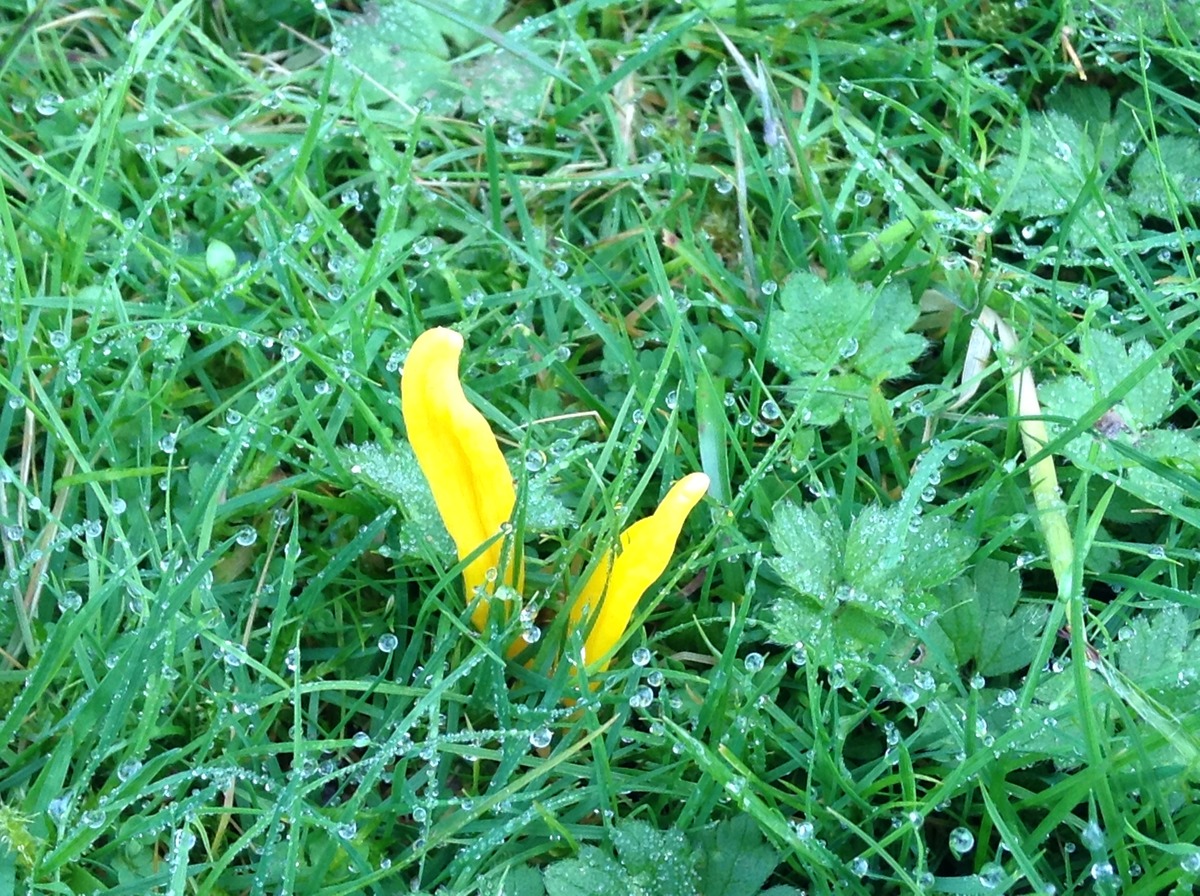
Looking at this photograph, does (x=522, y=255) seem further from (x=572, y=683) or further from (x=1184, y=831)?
(x=1184, y=831)

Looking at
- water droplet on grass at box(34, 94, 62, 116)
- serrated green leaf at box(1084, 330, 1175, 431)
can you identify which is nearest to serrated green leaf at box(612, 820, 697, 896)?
serrated green leaf at box(1084, 330, 1175, 431)

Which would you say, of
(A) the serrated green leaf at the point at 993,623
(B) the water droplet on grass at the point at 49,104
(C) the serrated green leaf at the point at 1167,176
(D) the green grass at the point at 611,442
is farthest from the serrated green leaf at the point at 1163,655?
(B) the water droplet on grass at the point at 49,104

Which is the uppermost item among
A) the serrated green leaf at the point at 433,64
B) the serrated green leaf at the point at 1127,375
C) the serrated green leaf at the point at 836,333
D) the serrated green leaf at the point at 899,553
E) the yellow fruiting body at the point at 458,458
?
the serrated green leaf at the point at 433,64

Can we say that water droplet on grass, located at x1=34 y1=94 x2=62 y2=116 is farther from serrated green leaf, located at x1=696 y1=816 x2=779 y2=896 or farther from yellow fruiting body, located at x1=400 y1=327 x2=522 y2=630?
serrated green leaf, located at x1=696 y1=816 x2=779 y2=896

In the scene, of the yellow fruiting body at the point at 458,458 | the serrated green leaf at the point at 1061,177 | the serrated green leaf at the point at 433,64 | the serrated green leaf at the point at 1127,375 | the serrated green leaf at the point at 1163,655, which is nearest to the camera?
the yellow fruiting body at the point at 458,458

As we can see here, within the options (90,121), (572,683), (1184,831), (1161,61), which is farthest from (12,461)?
(1161,61)

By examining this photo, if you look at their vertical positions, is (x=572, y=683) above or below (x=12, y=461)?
below

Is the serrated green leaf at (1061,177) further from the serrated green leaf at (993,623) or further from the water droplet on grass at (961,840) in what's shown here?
the water droplet on grass at (961,840)

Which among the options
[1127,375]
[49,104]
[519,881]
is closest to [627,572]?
[519,881]
